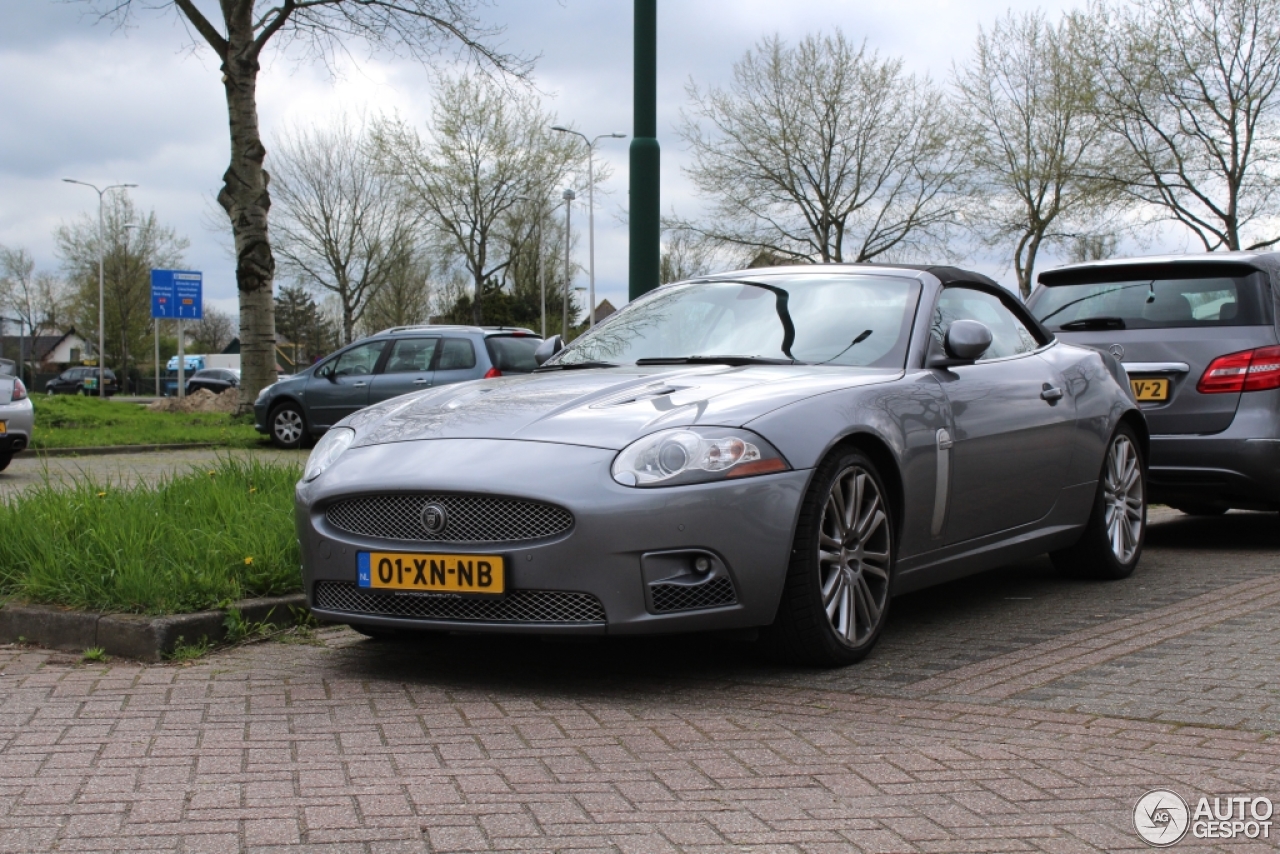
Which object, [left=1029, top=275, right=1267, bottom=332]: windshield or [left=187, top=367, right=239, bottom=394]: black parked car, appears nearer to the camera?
[left=1029, top=275, right=1267, bottom=332]: windshield

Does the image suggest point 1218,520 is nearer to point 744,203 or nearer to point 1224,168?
point 1224,168

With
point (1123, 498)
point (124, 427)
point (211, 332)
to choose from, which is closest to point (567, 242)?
point (124, 427)

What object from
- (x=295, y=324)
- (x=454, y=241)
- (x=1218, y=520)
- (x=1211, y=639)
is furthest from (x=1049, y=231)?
(x=295, y=324)

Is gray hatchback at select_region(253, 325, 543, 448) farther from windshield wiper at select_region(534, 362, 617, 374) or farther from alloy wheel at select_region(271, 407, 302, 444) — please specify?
windshield wiper at select_region(534, 362, 617, 374)

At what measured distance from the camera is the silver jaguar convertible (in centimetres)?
420

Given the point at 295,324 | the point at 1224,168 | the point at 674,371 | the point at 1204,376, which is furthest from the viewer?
the point at 295,324

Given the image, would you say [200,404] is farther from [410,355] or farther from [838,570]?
[838,570]

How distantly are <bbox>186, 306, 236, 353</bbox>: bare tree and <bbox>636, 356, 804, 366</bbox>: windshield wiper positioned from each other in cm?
10270

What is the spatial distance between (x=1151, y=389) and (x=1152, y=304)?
0.54 m

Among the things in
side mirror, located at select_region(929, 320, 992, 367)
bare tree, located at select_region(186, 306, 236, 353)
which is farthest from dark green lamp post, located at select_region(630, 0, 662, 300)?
bare tree, located at select_region(186, 306, 236, 353)

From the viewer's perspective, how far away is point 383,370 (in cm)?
1850

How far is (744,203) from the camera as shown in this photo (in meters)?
42.7

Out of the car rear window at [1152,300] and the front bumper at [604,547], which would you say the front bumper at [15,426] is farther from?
the front bumper at [604,547]

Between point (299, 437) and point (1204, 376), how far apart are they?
44.5 ft
